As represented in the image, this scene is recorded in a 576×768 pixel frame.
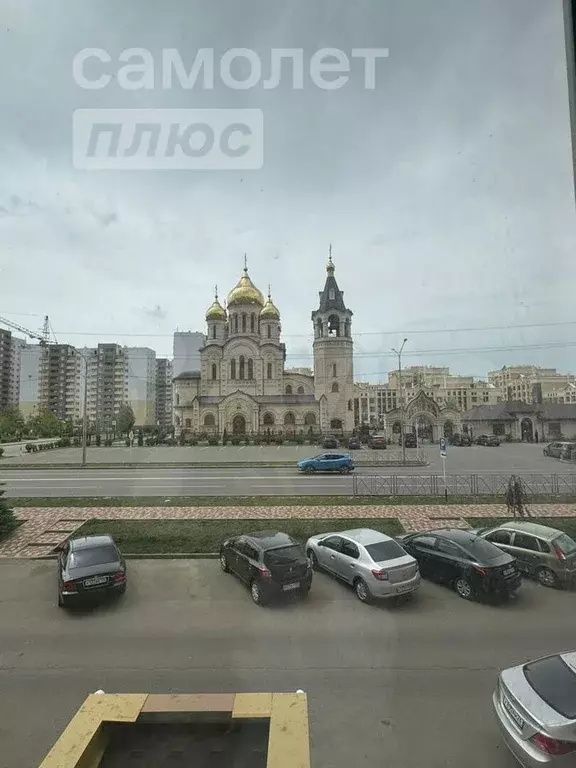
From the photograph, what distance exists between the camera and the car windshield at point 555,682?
1857mm

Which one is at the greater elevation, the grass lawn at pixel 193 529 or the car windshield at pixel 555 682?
the car windshield at pixel 555 682

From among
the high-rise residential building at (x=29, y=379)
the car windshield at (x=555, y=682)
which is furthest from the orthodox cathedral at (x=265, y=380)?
the car windshield at (x=555, y=682)

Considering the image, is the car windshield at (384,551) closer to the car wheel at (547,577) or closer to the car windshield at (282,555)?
the car windshield at (282,555)

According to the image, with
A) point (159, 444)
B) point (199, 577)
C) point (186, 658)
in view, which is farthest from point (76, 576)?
point (159, 444)

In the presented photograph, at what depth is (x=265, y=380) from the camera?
27172 mm

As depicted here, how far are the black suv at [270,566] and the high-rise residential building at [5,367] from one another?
7.70 metres

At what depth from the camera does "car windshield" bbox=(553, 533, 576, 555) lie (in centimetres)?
410

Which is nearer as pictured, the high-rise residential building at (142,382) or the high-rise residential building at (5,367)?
the high-rise residential building at (5,367)

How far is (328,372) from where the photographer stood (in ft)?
87.0

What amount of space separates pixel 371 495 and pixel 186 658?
5595 millimetres

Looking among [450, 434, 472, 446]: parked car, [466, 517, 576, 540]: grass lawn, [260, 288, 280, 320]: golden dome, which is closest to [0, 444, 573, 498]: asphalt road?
[466, 517, 576, 540]: grass lawn

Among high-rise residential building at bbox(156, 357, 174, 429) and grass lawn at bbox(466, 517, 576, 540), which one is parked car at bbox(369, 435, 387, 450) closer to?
high-rise residential building at bbox(156, 357, 174, 429)

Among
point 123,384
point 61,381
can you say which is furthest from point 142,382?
point 61,381

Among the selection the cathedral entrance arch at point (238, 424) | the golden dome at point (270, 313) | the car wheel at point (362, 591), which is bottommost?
the car wheel at point (362, 591)
